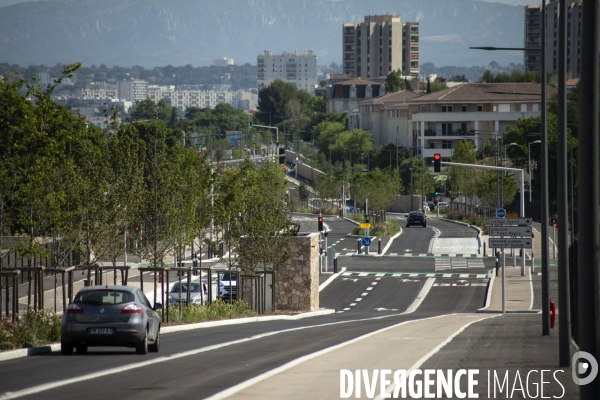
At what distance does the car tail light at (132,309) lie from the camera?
16.5 metres

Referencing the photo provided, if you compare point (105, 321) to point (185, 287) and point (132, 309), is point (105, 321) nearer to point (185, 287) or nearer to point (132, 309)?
point (132, 309)

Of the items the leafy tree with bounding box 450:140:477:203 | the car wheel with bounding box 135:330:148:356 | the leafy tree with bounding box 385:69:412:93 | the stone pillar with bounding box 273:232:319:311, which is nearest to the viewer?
the car wheel with bounding box 135:330:148:356

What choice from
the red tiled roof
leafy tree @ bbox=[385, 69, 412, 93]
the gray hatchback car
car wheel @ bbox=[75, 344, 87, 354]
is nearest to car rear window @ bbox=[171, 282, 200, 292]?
car wheel @ bbox=[75, 344, 87, 354]

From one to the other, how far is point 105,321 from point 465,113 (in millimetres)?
124841

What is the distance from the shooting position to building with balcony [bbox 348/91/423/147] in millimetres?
156250

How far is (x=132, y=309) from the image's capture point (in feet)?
54.2

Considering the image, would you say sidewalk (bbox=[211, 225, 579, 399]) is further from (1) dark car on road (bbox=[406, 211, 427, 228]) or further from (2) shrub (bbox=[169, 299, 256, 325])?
(1) dark car on road (bbox=[406, 211, 427, 228])

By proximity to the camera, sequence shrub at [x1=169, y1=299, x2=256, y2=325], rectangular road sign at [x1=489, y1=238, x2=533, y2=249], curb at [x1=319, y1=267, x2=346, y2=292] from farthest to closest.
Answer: curb at [x1=319, y1=267, x2=346, y2=292] → rectangular road sign at [x1=489, y1=238, x2=533, y2=249] → shrub at [x1=169, y1=299, x2=256, y2=325]

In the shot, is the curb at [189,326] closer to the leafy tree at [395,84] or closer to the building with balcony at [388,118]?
the building with balcony at [388,118]

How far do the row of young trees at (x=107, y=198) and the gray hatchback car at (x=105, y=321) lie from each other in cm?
986

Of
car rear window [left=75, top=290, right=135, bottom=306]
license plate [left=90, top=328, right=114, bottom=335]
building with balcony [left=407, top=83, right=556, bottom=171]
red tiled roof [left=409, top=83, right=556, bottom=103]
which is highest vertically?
red tiled roof [left=409, top=83, right=556, bottom=103]

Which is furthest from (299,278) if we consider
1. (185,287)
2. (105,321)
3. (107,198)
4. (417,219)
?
(417,219)

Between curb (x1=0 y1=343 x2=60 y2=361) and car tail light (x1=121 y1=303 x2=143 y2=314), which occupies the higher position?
car tail light (x1=121 y1=303 x2=143 y2=314)

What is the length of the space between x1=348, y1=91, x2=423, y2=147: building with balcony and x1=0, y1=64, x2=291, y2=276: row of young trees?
360 ft
